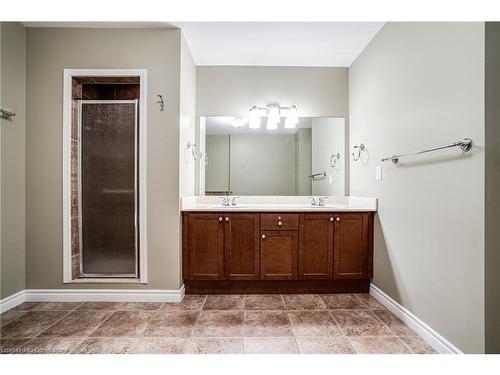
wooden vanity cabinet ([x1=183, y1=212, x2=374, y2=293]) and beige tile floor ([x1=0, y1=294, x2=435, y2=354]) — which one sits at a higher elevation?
wooden vanity cabinet ([x1=183, y1=212, x2=374, y2=293])

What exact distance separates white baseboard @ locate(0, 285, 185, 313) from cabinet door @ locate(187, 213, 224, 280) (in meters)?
0.26

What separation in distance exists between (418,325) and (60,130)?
3.09 metres

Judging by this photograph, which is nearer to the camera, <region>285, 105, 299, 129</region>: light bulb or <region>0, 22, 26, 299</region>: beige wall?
<region>0, 22, 26, 299</region>: beige wall

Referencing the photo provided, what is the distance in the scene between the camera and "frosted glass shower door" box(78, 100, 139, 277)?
8.53 feet

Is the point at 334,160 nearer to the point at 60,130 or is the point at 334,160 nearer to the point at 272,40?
the point at 272,40

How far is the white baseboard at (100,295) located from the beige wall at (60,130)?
0.05 metres

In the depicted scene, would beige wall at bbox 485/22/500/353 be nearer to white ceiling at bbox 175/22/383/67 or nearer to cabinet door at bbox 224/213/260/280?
white ceiling at bbox 175/22/383/67

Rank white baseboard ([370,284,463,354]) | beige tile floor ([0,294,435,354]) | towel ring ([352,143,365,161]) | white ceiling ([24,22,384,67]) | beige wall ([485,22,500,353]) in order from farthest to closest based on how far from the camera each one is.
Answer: towel ring ([352,143,365,161]) → white ceiling ([24,22,384,67]) → beige tile floor ([0,294,435,354]) → white baseboard ([370,284,463,354]) → beige wall ([485,22,500,353])

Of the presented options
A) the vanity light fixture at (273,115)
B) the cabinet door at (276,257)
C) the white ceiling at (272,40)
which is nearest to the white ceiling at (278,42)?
the white ceiling at (272,40)

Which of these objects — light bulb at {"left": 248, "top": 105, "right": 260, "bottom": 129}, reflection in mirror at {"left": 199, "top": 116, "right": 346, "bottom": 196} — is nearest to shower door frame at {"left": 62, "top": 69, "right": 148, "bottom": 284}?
reflection in mirror at {"left": 199, "top": 116, "right": 346, "bottom": 196}

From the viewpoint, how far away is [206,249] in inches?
99.9

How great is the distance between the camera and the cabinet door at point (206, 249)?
2.53m

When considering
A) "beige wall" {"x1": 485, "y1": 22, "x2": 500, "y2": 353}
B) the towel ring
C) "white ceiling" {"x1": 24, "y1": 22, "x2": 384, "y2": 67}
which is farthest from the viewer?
the towel ring

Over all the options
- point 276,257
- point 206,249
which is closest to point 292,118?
point 276,257
